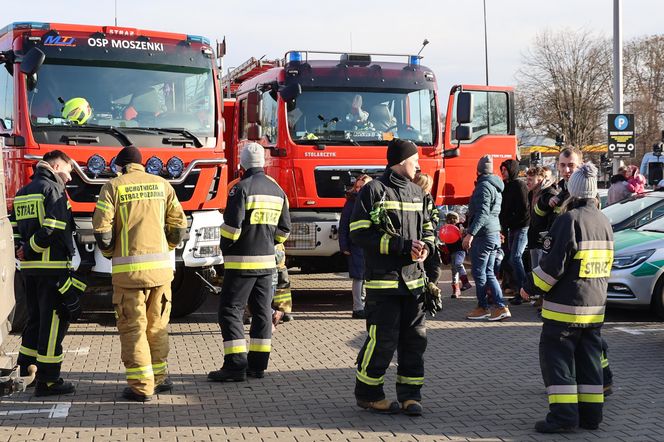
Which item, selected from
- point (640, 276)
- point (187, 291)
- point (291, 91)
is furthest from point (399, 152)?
point (291, 91)

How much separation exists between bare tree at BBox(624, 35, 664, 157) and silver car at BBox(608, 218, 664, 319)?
4596 cm

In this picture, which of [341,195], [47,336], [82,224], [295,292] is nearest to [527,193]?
[341,195]

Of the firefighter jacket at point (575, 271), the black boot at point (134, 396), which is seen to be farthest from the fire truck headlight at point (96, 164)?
the firefighter jacket at point (575, 271)

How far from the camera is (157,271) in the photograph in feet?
23.6

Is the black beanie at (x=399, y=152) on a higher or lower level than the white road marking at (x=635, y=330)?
higher

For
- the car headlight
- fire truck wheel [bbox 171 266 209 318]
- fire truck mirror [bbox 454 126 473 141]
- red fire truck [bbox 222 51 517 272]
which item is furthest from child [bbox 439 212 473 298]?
fire truck wheel [bbox 171 266 209 318]

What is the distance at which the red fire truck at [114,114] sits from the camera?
383 inches

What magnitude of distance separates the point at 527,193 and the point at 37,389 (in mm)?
7153

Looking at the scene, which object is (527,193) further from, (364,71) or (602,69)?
(602,69)

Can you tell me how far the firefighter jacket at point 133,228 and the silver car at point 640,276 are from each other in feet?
19.7

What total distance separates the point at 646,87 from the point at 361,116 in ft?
163

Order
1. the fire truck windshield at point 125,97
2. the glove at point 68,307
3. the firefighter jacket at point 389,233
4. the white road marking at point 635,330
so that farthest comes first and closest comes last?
the white road marking at point 635,330 → the fire truck windshield at point 125,97 → the glove at point 68,307 → the firefighter jacket at point 389,233

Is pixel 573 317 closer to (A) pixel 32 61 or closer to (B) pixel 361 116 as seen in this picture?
(A) pixel 32 61

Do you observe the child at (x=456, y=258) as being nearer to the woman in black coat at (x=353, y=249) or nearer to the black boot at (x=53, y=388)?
the woman in black coat at (x=353, y=249)
